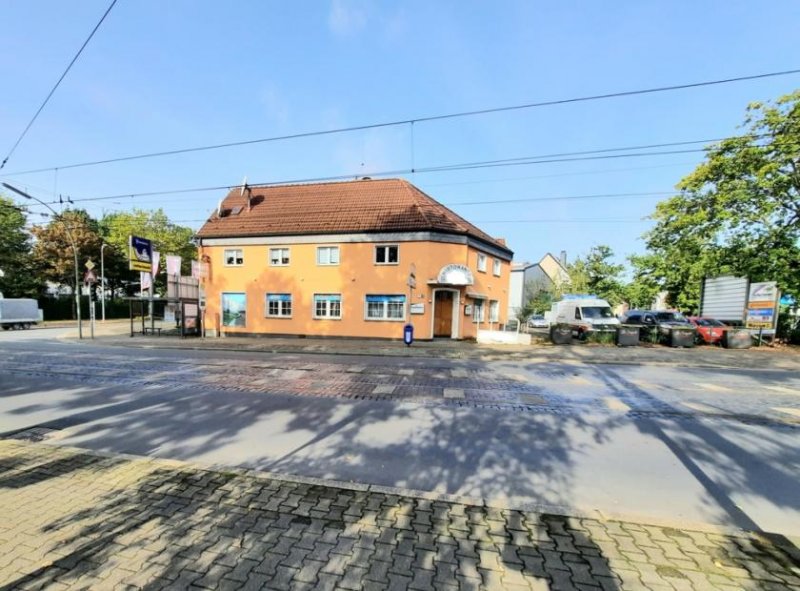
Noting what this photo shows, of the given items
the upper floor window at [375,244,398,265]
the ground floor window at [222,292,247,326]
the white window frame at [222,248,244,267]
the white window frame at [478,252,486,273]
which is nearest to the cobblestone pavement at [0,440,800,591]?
the upper floor window at [375,244,398,265]

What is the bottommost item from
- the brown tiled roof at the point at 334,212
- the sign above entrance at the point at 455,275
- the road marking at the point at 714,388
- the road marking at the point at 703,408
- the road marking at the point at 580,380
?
the road marking at the point at 580,380

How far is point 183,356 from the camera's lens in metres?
14.8

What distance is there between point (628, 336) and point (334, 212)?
17.7 metres

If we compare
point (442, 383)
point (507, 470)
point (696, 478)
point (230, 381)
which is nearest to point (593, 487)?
point (507, 470)

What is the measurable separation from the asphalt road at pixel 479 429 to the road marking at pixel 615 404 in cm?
2

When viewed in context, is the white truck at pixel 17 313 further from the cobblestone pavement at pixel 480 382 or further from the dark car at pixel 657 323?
the dark car at pixel 657 323

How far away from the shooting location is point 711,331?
19.7 metres

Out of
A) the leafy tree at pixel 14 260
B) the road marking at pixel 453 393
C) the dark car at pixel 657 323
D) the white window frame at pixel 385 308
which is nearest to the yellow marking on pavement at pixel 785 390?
the road marking at pixel 453 393

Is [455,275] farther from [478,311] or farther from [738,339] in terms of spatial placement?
[738,339]

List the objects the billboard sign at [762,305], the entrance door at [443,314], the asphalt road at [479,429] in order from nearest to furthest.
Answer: the asphalt road at [479,429] → the billboard sign at [762,305] → the entrance door at [443,314]

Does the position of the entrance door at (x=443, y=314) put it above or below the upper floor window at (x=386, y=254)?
below

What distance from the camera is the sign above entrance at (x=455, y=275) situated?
1977 centimetres

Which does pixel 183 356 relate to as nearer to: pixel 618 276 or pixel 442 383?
pixel 442 383

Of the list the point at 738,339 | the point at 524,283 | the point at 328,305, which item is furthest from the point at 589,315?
the point at 524,283
